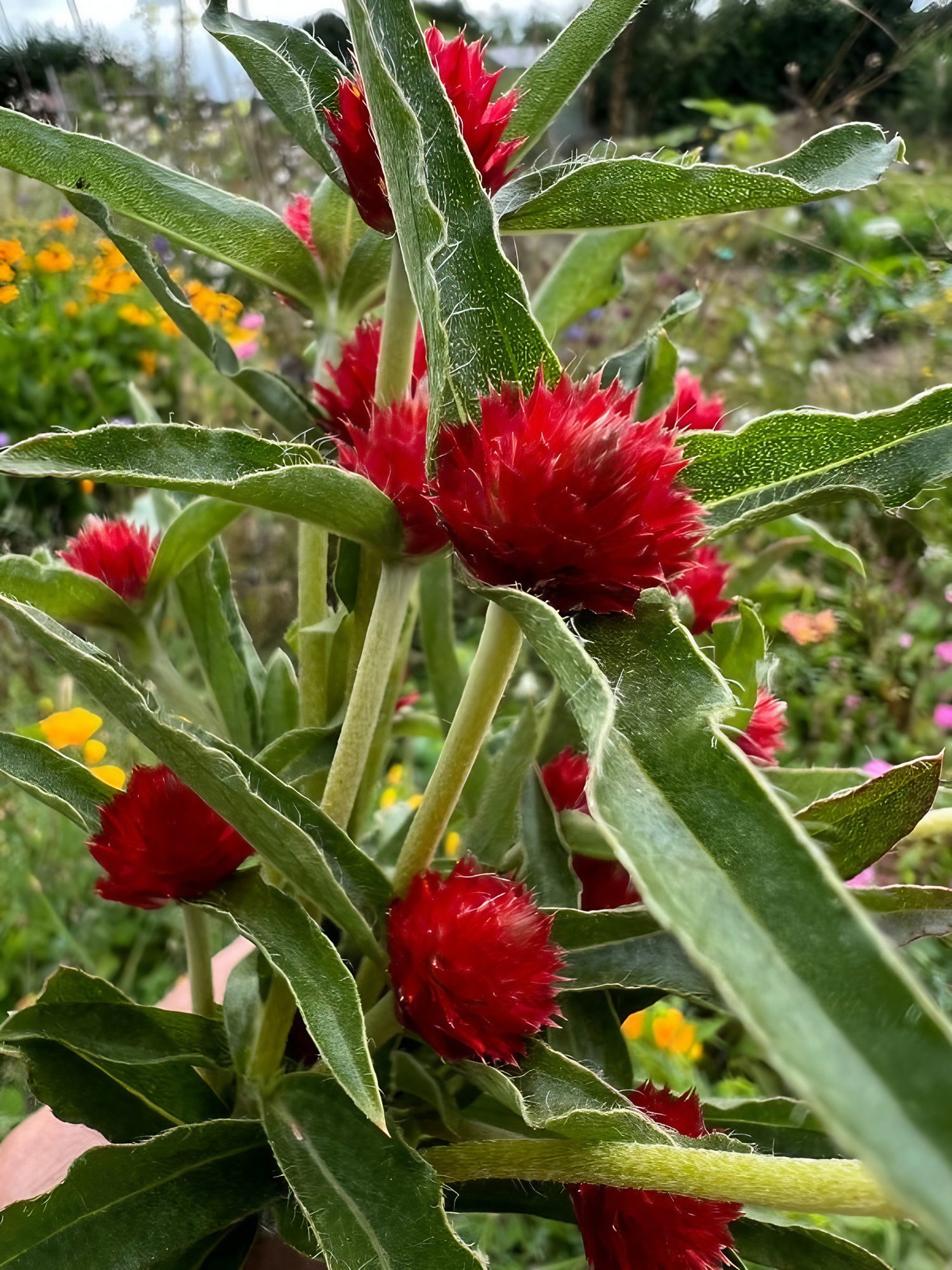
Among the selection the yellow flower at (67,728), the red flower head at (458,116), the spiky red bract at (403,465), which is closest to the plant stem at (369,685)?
the spiky red bract at (403,465)

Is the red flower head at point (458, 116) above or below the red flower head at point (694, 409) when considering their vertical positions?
above

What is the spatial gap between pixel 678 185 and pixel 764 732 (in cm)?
23

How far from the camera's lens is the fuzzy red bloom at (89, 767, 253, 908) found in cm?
34

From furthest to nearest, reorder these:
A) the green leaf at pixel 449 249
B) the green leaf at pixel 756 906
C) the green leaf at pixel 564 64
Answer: the green leaf at pixel 564 64 → the green leaf at pixel 449 249 → the green leaf at pixel 756 906

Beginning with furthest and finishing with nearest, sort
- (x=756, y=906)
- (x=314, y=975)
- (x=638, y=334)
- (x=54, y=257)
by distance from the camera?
1. (x=638, y=334)
2. (x=54, y=257)
3. (x=314, y=975)
4. (x=756, y=906)

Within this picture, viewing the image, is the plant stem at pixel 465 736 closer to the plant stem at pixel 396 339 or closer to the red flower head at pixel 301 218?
the plant stem at pixel 396 339

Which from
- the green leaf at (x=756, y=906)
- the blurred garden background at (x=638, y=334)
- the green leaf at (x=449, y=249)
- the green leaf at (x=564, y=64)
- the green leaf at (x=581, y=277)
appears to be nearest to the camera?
the green leaf at (x=756, y=906)

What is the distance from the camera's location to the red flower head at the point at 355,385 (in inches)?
14.6

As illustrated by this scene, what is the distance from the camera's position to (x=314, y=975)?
0.93ft

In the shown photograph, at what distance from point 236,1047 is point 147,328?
1229mm

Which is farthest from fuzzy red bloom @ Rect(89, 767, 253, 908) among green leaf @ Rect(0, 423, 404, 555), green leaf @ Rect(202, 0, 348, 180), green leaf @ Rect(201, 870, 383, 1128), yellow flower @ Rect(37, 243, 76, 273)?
yellow flower @ Rect(37, 243, 76, 273)

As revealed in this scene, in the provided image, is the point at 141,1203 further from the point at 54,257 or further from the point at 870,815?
the point at 54,257

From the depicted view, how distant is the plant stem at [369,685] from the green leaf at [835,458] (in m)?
0.11

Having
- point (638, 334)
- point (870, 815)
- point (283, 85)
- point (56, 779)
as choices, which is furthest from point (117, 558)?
point (638, 334)
